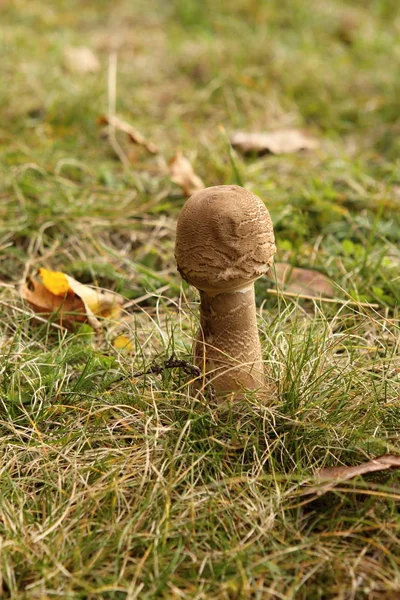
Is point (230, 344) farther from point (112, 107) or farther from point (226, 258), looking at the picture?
point (112, 107)

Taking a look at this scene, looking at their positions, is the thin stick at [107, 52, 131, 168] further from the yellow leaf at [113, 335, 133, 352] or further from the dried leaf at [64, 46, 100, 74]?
the yellow leaf at [113, 335, 133, 352]

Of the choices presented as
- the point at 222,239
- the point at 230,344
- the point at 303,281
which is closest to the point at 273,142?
the point at 303,281

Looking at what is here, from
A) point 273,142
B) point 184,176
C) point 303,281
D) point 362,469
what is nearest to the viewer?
point 362,469

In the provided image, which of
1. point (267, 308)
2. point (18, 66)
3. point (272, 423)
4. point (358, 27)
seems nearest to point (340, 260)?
point (267, 308)

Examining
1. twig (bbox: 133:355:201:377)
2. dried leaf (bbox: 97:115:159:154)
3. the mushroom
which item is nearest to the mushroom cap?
the mushroom

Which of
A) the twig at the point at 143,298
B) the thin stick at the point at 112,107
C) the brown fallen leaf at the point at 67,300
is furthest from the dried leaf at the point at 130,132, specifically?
the brown fallen leaf at the point at 67,300

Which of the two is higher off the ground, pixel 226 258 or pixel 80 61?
pixel 226 258

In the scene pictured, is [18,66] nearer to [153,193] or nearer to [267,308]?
[153,193]

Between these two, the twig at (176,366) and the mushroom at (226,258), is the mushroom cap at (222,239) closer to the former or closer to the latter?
the mushroom at (226,258)
